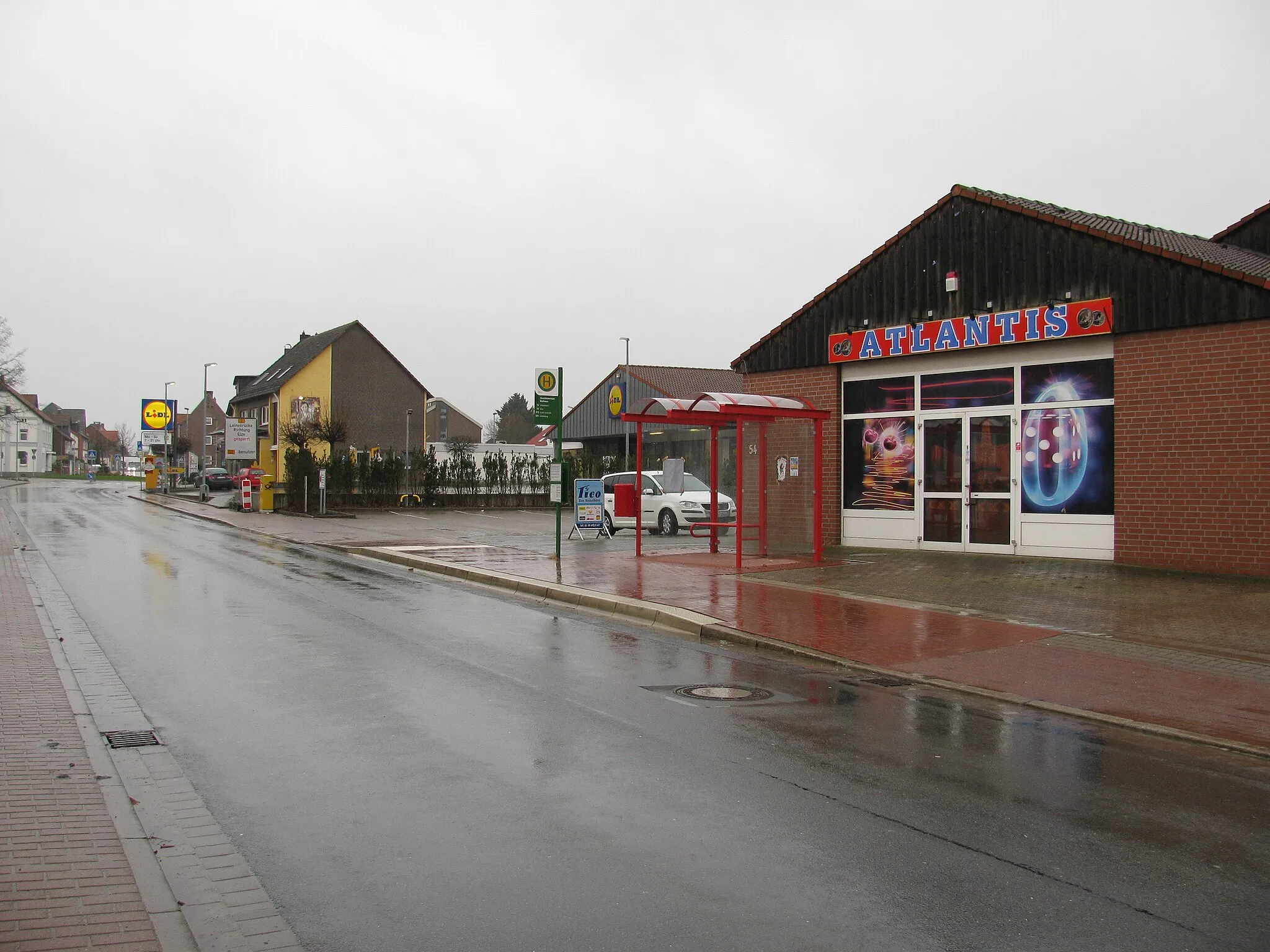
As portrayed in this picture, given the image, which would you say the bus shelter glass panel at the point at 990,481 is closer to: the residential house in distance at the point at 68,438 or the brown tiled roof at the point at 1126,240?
the brown tiled roof at the point at 1126,240

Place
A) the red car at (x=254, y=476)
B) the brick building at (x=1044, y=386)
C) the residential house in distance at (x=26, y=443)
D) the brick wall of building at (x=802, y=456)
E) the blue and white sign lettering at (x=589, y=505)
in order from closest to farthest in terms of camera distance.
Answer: the brick building at (x=1044, y=386) → the brick wall of building at (x=802, y=456) → the blue and white sign lettering at (x=589, y=505) → the red car at (x=254, y=476) → the residential house in distance at (x=26, y=443)

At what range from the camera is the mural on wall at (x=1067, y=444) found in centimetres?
1627

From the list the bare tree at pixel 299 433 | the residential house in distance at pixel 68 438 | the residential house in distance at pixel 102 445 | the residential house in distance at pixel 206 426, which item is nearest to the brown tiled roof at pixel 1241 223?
the bare tree at pixel 299 433

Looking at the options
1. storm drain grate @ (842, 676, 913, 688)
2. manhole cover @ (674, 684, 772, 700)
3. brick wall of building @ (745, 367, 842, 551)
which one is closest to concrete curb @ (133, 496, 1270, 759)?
storm drain grate @ (842, 676, 913, 688)

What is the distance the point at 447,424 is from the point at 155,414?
25978mm

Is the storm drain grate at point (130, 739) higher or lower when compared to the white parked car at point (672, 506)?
lower

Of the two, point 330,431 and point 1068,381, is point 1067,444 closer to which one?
point 1068,381

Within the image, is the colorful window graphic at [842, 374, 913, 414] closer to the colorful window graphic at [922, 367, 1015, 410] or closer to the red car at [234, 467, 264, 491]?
the colorful window graphic at [922, 367, 1015, 410]

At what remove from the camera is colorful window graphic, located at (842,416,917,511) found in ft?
61.9

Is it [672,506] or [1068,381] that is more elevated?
[1068,381]

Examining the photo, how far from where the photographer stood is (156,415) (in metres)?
54.6

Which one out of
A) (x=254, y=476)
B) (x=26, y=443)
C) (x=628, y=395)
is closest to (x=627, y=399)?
(x=628, y=395)

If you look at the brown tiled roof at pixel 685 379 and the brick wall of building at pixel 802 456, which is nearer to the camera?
the brick wall of building at pixel 802 456

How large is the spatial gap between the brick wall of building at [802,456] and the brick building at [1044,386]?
6cm
